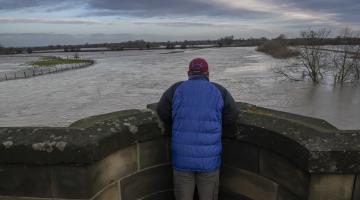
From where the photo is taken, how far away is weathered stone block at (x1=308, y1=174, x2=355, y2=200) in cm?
235

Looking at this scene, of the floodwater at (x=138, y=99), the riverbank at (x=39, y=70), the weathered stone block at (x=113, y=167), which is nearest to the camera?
the weathered stone block at (x=113, y=167)

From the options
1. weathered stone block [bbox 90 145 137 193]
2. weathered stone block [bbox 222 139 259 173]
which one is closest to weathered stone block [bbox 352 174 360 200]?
weathered stone block [bbox 222 139 259 173]

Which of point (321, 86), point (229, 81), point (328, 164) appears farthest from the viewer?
point (229, 81)

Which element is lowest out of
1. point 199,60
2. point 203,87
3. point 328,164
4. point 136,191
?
point 136,191

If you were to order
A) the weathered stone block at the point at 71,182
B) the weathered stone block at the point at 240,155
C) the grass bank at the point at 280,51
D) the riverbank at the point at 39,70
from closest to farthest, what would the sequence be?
the weathered stone block at the point at 71,182
the weathered stone block at the point at 240,155
the riverbank at the point at 39,70
the grass bank at the point at 280,51

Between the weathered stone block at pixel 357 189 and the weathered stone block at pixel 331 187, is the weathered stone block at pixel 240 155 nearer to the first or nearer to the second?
the weathered stone block at pixel 331 187

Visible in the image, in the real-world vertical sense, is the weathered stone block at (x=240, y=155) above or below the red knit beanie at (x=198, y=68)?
below

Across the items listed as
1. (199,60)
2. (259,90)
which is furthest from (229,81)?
(199,60)

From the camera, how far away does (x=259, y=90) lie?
38.1 meters

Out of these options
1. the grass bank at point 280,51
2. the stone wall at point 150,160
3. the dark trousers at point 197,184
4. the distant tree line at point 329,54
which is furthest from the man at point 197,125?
the grass bank at point 280,51

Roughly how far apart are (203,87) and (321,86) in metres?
41.1

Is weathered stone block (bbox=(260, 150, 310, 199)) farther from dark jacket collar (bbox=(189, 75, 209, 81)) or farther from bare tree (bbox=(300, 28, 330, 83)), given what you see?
bare tree (bbox=(300, 28, 330, 83))

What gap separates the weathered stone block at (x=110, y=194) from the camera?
2654 millimetres

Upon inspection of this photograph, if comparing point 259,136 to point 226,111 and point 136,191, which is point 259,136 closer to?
point 226,111
